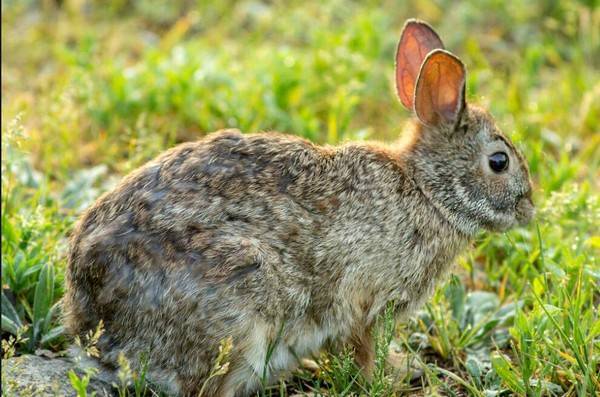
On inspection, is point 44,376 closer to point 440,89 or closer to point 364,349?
point 364,349

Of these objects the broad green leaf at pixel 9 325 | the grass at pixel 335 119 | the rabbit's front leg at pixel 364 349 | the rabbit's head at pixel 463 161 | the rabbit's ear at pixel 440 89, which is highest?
the rabbit's ear at pixel 440 89

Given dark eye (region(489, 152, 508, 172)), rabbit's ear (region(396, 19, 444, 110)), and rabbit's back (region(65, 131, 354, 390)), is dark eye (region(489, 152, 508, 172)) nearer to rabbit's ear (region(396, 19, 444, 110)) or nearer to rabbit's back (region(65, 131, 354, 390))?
rabbit's ear (region(396, 19, 444, 110))

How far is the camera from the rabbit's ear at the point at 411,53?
5457 mm

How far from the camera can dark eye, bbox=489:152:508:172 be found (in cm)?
509

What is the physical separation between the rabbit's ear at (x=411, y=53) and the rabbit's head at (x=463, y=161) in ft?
1.07

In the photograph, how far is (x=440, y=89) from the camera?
5.01 metres

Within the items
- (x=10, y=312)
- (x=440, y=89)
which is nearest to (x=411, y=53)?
(x=440, y=89)

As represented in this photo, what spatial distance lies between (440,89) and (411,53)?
544 mm

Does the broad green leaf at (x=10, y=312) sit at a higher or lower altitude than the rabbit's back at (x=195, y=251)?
lower

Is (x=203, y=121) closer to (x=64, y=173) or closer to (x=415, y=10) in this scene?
(x=64, y=173)

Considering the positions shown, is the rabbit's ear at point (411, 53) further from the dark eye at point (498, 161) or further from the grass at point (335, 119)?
the grass at point (335, 119)

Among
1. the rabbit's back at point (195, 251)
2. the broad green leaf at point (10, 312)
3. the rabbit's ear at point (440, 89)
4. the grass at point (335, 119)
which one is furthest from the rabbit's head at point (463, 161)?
the broad green leaf at point (10, 312)

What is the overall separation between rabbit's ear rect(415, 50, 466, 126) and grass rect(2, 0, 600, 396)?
72cm

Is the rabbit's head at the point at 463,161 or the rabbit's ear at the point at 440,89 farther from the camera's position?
the rabbit's head at the point at 463,161
